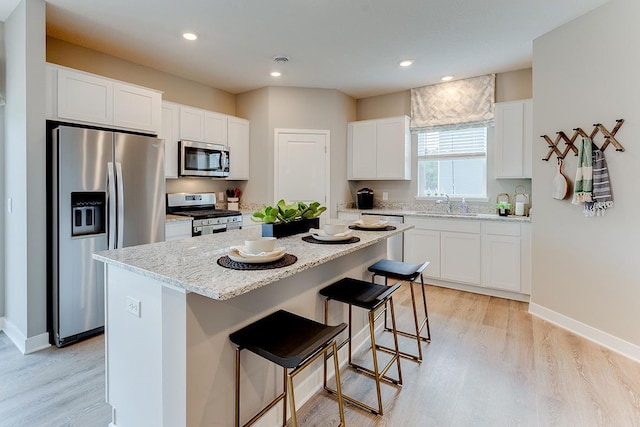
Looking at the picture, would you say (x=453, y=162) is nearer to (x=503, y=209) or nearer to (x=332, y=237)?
(x=503, y=209)

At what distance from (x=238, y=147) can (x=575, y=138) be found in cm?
382

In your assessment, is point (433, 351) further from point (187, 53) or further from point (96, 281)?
point (187, 53)

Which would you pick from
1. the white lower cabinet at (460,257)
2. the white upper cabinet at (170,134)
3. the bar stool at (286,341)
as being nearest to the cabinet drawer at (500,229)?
the white lower cabinet at (460,257)

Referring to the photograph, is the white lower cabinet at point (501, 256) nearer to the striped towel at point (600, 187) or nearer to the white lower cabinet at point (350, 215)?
the striped towel at point (600, 187)

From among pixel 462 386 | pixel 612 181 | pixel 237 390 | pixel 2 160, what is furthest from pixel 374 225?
pixel 2 160

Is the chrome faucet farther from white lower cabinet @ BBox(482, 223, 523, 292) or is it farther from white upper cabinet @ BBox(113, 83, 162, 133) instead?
white upper cabinet @ BBox(113, 83, 162, 133)

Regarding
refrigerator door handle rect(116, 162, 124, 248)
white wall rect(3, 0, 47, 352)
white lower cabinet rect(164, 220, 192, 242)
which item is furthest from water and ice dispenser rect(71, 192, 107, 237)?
white lower cabinet rect(164, 220, 192, 242)

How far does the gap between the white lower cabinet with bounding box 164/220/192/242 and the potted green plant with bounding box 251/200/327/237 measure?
167 cm

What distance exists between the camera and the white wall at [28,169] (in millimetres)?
2502

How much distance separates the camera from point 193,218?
3.64 m

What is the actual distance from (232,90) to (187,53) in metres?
1.28

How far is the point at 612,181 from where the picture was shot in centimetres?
258

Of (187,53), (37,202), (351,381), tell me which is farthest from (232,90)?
(351,381)

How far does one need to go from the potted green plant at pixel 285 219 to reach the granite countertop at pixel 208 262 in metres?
0.07
